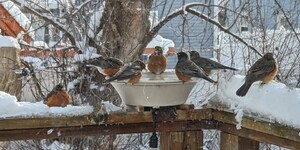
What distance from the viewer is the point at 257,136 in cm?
173

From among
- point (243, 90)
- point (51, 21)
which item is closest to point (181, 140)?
point (243, 90)

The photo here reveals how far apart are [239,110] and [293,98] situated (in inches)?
11.1

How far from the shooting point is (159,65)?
110 inches

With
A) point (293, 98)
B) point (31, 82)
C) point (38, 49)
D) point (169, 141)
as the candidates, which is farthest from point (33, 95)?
point (293, 98)

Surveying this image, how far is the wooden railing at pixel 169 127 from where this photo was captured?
1.70m

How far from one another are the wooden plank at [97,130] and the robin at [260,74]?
0.75 feet

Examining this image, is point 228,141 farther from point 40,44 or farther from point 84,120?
point 40,44

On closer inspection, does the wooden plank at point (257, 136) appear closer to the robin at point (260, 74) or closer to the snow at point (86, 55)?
the robin at point (260, 74)

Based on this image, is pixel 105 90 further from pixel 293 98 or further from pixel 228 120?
pixel 293 98

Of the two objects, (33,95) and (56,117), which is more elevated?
(56,117)

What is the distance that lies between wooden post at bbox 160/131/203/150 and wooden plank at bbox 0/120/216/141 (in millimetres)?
19

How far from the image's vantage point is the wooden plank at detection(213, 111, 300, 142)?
4.96ft

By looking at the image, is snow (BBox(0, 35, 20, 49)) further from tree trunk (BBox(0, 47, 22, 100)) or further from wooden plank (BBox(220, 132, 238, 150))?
wooden plank (BBox(220, 132, 238, 150))

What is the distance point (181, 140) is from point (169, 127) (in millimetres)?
67
